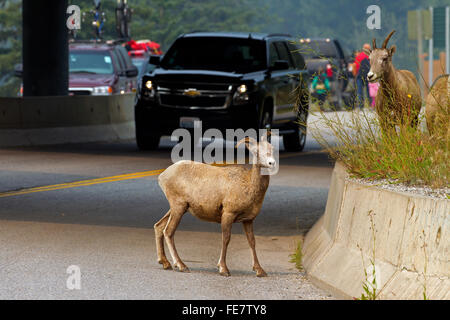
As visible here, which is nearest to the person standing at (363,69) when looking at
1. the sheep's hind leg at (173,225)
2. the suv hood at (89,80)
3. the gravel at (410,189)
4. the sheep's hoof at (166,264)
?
the gravel at (410,189)

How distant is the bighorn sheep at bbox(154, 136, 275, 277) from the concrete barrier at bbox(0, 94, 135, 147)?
518 inches

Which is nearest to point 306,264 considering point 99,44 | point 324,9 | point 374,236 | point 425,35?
point 374,236

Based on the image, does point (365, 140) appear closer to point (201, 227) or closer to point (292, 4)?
point (201, 227)

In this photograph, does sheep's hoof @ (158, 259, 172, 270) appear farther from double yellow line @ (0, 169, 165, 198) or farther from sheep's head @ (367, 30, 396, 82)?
double yellow line @ (0, 169, 165, 198)

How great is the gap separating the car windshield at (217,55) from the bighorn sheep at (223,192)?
11.6 metres

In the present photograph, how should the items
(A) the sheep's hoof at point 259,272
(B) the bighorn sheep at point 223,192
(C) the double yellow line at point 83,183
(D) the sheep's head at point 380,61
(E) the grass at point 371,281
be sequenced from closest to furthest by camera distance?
1. (E) the grass at point 371,281
2. (B) the bighorn sheep at point 223,192
3. (A) the sheep's hoof at point 259,272
4. (D) the sheep's head at point 380,61
5. (C) the double yellow line at point 83,183

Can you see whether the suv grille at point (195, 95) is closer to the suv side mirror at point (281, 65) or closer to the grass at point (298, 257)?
the suv side mirror at point (281, 65)

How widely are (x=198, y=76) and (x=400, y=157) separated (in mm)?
11366

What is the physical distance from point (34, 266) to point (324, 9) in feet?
378

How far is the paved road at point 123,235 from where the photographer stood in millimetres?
8570

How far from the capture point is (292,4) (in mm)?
127938

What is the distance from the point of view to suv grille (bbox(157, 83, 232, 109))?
65.6 feet

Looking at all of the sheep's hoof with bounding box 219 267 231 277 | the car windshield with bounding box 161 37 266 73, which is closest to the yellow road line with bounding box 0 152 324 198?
the car windshield with bounding box 161 37 266 73

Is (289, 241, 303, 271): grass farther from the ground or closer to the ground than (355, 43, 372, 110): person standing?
closer to the ground
